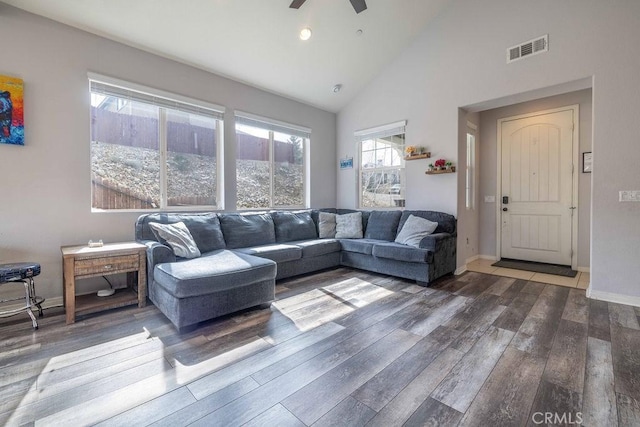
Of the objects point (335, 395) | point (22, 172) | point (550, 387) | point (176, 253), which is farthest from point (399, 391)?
point (22, 172)

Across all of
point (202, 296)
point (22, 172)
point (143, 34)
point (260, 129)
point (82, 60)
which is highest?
point (143, 34)

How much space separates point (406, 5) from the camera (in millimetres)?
3766

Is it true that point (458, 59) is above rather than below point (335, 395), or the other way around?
above

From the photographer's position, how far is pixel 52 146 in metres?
2.80

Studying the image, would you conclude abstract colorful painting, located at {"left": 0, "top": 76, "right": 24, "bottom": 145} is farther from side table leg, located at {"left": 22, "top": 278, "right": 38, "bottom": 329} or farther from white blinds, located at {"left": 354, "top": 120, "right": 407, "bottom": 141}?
white blinds, located at {"left": 354, "top": 120, "right": 407, "bottom": 141}

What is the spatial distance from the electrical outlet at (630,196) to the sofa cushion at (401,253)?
1.92 meters

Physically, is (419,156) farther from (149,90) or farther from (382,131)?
(149,90)

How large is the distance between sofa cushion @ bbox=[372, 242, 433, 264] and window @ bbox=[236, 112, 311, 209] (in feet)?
6.22

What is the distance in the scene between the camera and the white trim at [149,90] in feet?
9.90

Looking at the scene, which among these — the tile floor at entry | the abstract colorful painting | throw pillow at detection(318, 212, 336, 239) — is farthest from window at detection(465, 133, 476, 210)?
the abstract colorful painting

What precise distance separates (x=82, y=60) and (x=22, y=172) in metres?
1.26

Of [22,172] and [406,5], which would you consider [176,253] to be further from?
Answer: [406,5]

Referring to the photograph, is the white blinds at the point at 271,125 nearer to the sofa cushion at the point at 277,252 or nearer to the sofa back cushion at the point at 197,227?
the sofa back cushion at the point at 197,227

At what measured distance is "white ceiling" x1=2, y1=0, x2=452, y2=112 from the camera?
9.43 ft
